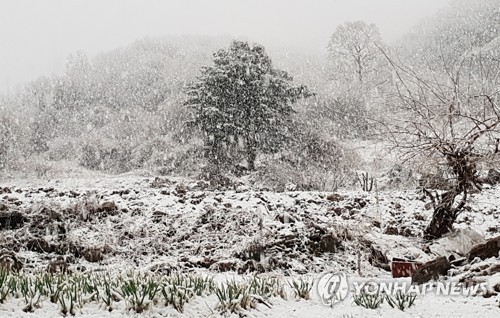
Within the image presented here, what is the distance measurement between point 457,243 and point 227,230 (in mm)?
4310

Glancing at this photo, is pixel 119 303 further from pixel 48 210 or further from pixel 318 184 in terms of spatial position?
pixel 318 184

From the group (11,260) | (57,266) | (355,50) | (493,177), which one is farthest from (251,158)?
(355,50)

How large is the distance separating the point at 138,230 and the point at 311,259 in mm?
3490

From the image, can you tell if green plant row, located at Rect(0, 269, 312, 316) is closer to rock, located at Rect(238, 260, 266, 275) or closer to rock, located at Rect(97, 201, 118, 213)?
rock, located at Rect(238, 260, 266, 275)

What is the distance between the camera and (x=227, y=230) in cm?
911

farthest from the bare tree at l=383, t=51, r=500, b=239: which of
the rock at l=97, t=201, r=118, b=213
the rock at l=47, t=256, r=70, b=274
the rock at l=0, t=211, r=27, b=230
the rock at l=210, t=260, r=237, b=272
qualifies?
the rock at l=0, t=211, r=27, b=230

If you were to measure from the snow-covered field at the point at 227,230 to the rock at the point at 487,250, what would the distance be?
1.05ft

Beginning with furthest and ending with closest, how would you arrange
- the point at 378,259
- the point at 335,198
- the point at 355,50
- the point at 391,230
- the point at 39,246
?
the point at 355,50
the point at 335,198
the point at 391,230
the point at 39,246
the point at 378,259

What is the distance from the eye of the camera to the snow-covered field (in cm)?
796

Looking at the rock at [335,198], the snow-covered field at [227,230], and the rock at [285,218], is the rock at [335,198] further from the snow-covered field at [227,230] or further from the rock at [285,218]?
the rock at [285,218]

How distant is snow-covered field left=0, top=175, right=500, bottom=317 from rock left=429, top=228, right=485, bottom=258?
18cm

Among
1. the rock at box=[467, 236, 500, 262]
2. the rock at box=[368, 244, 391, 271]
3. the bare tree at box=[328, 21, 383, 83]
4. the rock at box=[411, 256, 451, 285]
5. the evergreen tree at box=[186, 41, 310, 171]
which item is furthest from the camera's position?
the bare tree at box=[328, 21, 383, 83]

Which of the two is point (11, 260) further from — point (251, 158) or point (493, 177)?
point (251, 158)

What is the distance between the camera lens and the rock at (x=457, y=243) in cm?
809
